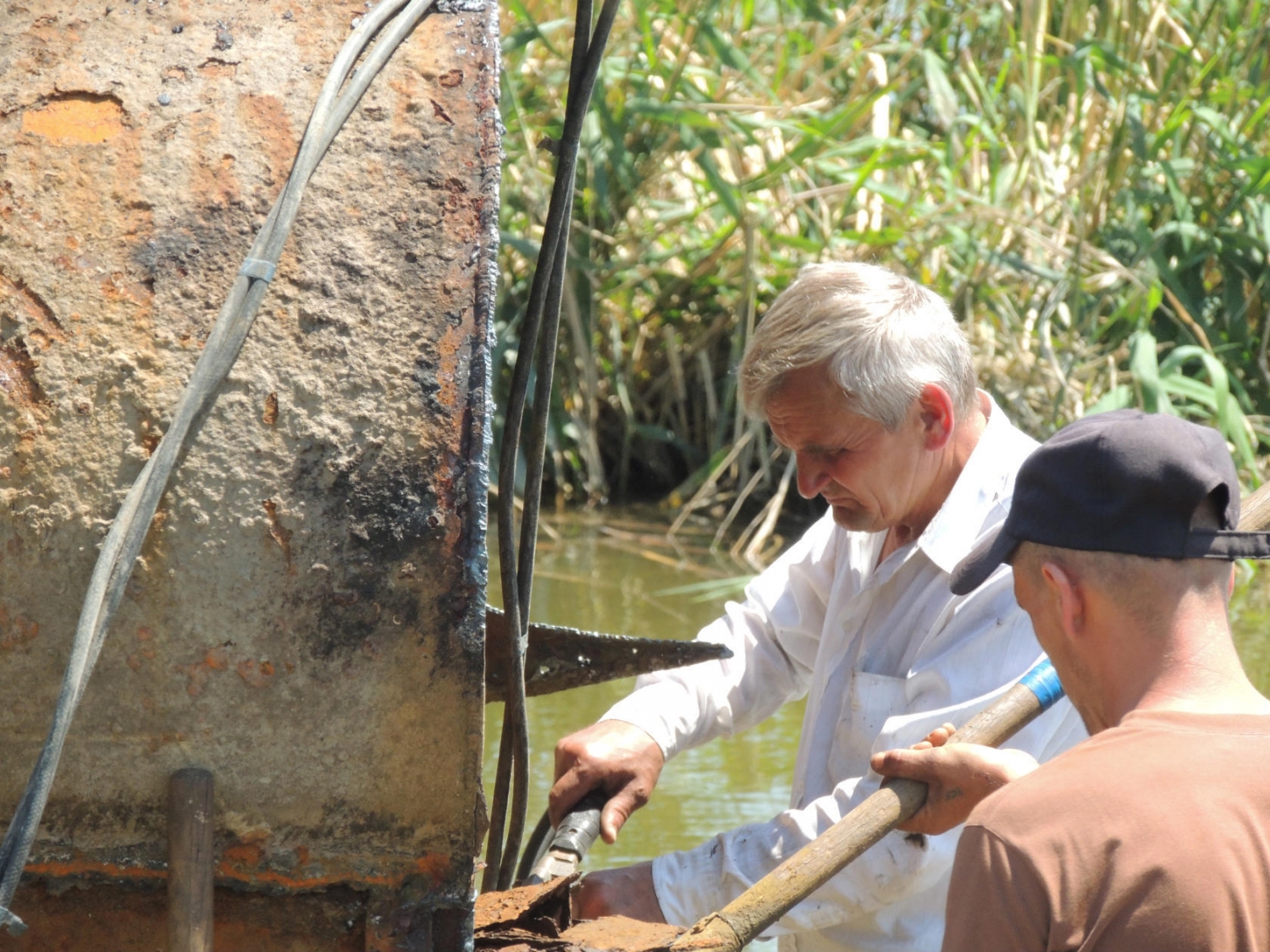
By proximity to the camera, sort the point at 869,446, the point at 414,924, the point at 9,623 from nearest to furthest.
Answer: the point at 9,623
the point at 414,924
the point at 869,446

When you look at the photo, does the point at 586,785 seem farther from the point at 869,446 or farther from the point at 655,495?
the point at 655,495

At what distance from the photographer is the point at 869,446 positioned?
2334mm

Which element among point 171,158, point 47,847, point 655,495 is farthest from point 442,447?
point 655,495

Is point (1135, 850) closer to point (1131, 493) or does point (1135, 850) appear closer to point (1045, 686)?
point (1131, 493)

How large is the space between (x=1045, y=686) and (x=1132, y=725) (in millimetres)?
560

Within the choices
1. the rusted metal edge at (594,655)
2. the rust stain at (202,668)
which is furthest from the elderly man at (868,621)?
the rust stain at (202,668)

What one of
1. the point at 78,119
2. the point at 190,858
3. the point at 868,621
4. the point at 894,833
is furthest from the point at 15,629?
the point at 868,621

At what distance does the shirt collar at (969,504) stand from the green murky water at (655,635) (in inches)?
55.1

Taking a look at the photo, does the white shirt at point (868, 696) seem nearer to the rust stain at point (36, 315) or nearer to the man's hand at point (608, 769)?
the man's hand at point (608, 769)

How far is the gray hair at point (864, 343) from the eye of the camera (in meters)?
2.29

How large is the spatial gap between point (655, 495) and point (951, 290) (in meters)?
1.65

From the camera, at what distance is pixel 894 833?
2.17 metres

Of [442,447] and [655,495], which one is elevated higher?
[442,447]

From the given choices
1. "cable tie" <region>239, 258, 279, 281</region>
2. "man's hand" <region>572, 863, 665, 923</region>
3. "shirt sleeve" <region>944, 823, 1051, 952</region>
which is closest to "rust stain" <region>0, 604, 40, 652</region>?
"cable tie" <region>239, 258, 279, 281</region>
